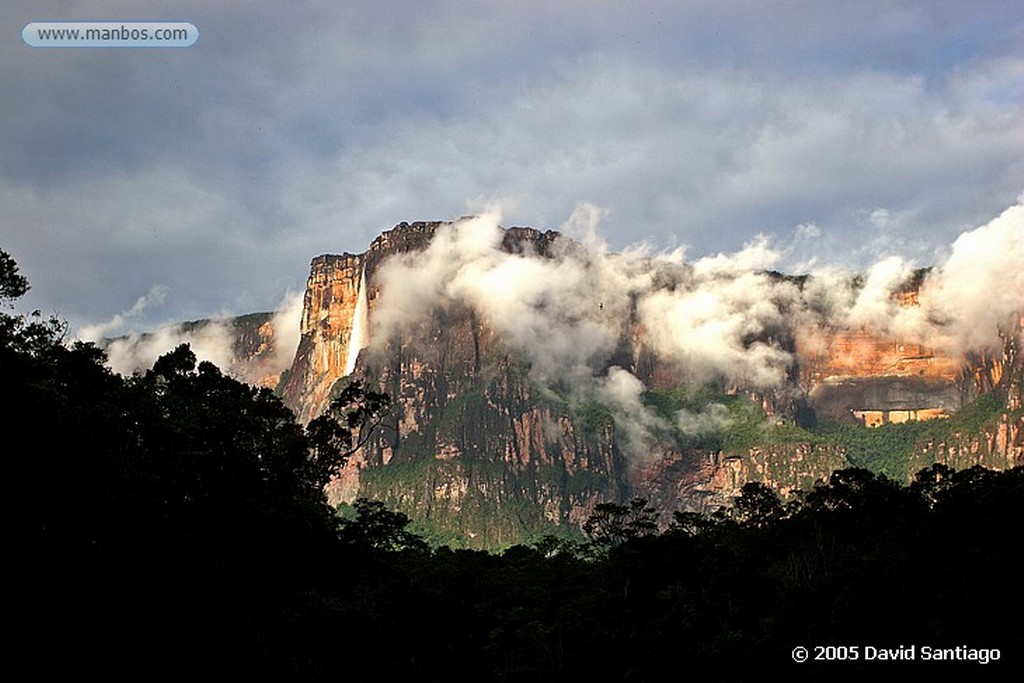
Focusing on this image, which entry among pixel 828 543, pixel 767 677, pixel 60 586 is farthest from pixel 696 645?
pixel 60 586

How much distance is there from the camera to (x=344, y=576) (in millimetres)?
57281

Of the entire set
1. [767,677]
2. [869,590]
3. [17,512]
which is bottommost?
[767,677]

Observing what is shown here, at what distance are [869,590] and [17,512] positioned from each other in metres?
35.1

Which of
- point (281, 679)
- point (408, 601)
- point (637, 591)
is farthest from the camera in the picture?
point (637, 591)

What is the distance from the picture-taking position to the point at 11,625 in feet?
88.7

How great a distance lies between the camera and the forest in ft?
103

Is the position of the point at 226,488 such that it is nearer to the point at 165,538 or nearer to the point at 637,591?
the point at 165,538

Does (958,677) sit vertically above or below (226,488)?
below

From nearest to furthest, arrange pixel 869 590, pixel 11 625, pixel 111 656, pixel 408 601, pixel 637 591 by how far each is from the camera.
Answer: pixel 11 625
pixel 111 656
pixel 869 590
pixel 408 601
pixel 637 591

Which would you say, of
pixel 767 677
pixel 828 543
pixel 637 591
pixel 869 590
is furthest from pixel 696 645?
pixel 828 543

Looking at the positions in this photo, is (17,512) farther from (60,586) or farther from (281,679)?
(281,679)

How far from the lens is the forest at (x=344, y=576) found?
1238 inches

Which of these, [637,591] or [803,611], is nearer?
[803,611]

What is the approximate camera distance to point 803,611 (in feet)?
157
